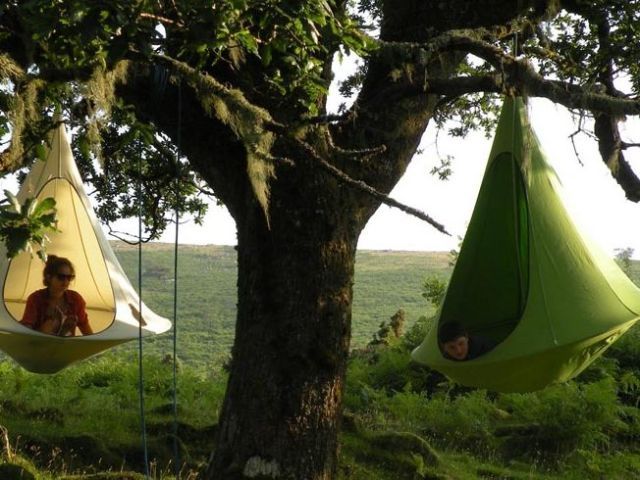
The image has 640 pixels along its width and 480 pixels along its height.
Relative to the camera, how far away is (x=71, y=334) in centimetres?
616

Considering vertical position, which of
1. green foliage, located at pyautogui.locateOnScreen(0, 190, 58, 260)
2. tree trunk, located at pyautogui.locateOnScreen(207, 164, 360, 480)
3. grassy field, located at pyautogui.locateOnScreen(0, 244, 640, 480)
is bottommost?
grassy field, located at pyautogui.locateOnScreen(0, 244, 640, 480)

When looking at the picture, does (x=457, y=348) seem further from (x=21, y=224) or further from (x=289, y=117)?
(x=21, y=224)

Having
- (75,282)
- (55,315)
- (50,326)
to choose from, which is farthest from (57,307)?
(75,282)

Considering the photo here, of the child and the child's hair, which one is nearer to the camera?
the child

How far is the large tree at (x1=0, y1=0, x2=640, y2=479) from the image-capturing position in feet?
13.8

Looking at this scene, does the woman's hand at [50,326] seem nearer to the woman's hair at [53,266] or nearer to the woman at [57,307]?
the woman at [57,307]

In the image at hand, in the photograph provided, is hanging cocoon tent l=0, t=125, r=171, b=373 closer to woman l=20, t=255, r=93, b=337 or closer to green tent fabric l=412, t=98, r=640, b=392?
woman l=20, t=255, r=93, b=337

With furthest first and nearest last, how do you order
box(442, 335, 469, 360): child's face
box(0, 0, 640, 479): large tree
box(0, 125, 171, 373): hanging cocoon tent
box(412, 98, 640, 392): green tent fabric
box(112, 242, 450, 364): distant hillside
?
box(112, 242, 450, 364): distant hillside → box(0, 125, 171, 373): hanging cocoon tent → box(442, 335, 469, 360): child's face → box(412, 98, 640, 392): green tent fabric → box(0, 0, 640, 479): large tree

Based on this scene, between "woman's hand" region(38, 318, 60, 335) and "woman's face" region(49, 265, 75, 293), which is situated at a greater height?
"woman's face" region(49, 265, 75, 293)

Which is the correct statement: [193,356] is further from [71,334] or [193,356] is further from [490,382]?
[490,382]

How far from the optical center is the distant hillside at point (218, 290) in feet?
81.6

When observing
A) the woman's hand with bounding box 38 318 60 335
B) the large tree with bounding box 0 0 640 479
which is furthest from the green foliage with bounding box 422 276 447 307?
the woman's hand with bounding box 38 318 60 335

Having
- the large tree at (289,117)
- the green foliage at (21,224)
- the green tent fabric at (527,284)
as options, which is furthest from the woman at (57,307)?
the green foliage at (21,224)

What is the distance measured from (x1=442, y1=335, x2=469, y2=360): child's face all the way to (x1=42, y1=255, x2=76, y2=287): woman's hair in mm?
2784
